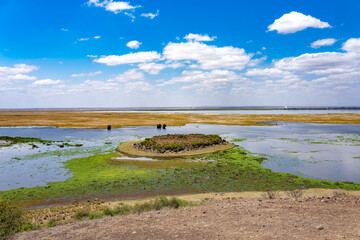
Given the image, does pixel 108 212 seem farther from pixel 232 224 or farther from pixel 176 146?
pixel 176 146

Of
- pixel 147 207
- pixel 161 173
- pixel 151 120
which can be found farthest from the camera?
pixel 151 120

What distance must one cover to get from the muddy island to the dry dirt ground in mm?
19239

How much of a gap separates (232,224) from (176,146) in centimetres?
2243

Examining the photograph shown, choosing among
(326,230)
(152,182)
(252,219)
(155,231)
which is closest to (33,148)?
(152,182)

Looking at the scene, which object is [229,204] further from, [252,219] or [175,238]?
[175,238]

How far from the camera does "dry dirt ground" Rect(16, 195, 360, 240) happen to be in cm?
924

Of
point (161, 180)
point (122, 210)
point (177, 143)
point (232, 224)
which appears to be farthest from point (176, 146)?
point (232, 224)

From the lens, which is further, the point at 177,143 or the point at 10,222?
the point at 177,143

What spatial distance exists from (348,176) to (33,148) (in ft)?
138

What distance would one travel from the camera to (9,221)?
10500 millimetres

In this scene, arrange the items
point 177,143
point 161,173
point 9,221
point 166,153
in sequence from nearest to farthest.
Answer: point 9,221 < point 161,173 < point 166,153 < point 177,143

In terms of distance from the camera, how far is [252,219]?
10695mm

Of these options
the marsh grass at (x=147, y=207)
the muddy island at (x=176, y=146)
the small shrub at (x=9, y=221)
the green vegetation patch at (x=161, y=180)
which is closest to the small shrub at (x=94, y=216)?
the marsh grass at (x=147, y=207)

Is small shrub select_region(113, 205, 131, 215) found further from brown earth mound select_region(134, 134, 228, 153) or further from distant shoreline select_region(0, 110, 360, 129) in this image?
distant shoreline select_region(0, 110, 360, 129)
